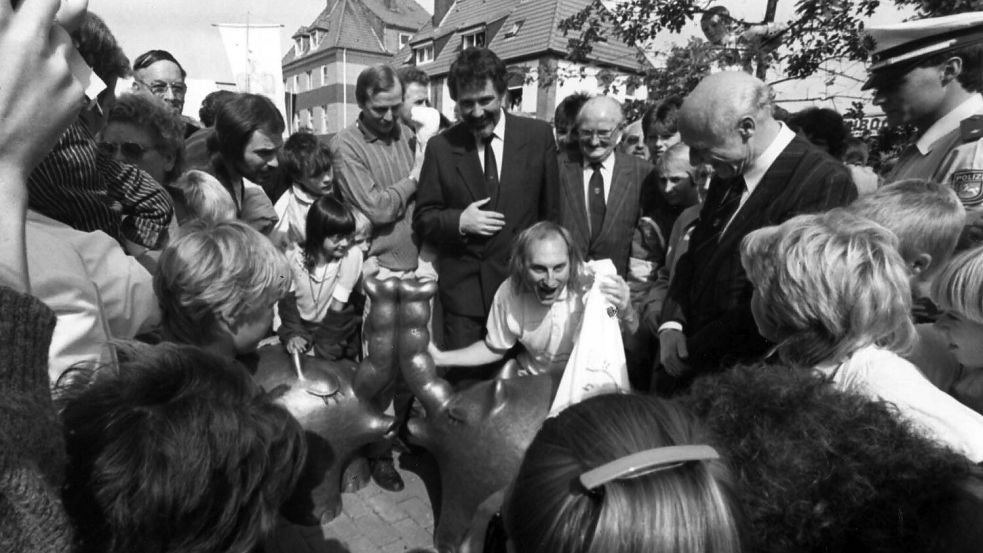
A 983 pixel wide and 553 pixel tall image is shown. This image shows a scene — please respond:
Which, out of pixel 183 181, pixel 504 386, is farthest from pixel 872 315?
pixel 183 181

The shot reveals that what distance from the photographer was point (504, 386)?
7.92ft

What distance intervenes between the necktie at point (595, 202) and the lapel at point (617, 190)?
1.1 inches

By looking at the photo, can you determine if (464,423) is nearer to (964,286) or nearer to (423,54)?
(964,286)

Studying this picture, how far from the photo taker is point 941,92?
2.33 m

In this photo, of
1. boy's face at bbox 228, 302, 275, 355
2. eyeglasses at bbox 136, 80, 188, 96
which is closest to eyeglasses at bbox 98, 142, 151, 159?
boy's face at bbox 228, 302, 275, 355

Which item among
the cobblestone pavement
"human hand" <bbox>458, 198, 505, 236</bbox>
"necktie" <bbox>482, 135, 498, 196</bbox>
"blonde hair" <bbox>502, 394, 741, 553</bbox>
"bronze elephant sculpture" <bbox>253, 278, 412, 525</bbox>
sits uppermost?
"necktie" <bbox>482, 135, 498, 196</bbox>

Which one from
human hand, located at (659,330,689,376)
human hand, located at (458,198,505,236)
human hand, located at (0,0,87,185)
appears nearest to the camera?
human hand, located at (0,0,87,185)

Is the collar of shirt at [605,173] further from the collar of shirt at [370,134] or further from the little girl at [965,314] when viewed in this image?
the little girl at [965,314]

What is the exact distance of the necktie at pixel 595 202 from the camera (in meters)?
3.50

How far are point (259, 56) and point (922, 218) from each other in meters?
6.11

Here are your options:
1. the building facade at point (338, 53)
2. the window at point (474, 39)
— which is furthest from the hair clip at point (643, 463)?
the building facade at point (338, 53)

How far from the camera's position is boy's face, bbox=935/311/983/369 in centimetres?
159

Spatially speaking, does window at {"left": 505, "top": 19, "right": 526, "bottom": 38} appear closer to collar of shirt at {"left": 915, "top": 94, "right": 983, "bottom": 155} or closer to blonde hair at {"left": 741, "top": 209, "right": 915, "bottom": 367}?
collar of shirt at {"left": 915, "top": 94, "right": 983, "bottom": 155}

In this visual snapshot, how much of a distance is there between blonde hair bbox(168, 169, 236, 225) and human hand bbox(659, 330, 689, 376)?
2.11 meters
